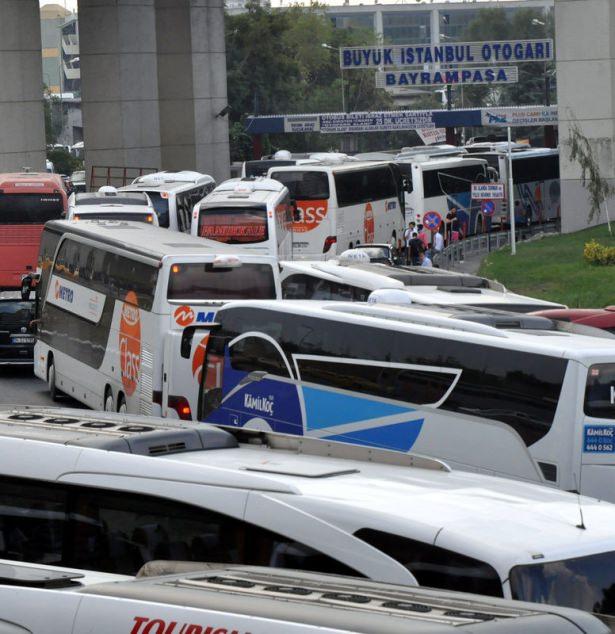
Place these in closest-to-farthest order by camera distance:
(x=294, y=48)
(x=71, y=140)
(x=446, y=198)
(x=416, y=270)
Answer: (x=416, y=270) < (x=446, y=198) < (x=294, y=48) < (x=71, y=140)

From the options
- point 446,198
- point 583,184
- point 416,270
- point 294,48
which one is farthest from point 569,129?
point 294,48

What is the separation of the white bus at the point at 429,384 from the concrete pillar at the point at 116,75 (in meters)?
40.4

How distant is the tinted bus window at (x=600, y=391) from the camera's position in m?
12.2

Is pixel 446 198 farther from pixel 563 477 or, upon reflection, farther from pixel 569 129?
pixel 563 477

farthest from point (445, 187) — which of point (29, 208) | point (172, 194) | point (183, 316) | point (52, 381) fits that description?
point (183, 316)

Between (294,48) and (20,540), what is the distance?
112802mm

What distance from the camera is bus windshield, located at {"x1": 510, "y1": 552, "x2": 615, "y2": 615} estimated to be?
21.3 feet

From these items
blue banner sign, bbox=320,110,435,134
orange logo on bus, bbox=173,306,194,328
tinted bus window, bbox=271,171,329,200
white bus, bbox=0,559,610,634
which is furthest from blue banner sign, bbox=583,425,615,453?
blue banner sign, bbox=320,110,435,134

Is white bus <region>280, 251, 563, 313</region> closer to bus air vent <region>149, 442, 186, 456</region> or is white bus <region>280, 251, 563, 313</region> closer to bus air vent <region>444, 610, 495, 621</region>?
bus air vent <region>149, 442, 186, 456</region>

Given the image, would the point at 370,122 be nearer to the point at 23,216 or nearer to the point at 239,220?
the point at 239,220

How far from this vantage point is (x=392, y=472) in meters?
7.74

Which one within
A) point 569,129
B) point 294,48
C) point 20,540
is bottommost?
point 20,540

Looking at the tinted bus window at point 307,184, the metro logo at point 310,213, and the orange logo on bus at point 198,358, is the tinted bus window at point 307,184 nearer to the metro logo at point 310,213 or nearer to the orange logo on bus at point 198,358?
the metro logo at point 310,213

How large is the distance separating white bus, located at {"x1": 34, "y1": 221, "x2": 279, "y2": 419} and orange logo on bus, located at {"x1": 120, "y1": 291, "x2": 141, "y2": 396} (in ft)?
0.05
